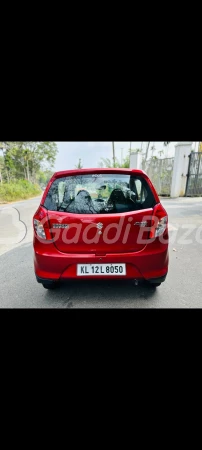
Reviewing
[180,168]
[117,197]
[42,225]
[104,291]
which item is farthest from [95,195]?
[180,168]

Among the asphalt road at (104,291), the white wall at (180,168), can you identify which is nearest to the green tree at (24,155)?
the white wall at (180,168)

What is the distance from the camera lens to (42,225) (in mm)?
2000

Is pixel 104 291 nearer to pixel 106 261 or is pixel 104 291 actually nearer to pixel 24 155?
pixel 106 261

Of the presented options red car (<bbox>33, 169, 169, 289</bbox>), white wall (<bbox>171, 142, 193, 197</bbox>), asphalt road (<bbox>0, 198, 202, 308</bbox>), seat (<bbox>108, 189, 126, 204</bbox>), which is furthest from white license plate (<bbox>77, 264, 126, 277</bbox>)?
white wall (<bbox>171, 142, 193, 197</bbox>)

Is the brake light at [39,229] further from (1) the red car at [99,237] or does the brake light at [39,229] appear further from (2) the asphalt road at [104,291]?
(2) the asphalt road at [104,291]

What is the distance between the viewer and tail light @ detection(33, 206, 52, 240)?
1.98 m

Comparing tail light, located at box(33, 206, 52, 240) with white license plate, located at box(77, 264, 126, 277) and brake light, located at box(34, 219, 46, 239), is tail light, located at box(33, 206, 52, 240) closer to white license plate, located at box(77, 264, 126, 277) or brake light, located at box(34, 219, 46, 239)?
brake light, located at box(34, 219, 46, 239)

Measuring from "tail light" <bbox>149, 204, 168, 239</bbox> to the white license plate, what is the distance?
0.42m

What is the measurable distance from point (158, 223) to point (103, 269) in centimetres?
70

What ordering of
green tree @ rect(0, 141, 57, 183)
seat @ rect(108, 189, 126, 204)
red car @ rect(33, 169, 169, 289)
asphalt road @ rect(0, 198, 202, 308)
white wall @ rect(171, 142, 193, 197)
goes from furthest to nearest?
green tree @ rect(0, 141, 57, 183) → white wall @ rect(171, 142, 193, 197) → asphalt road @ rect(0, 198, 202, 308) → seat @ rect(108, 189, 126, 204) → red car @ rect(33, 169, 169, 289)
